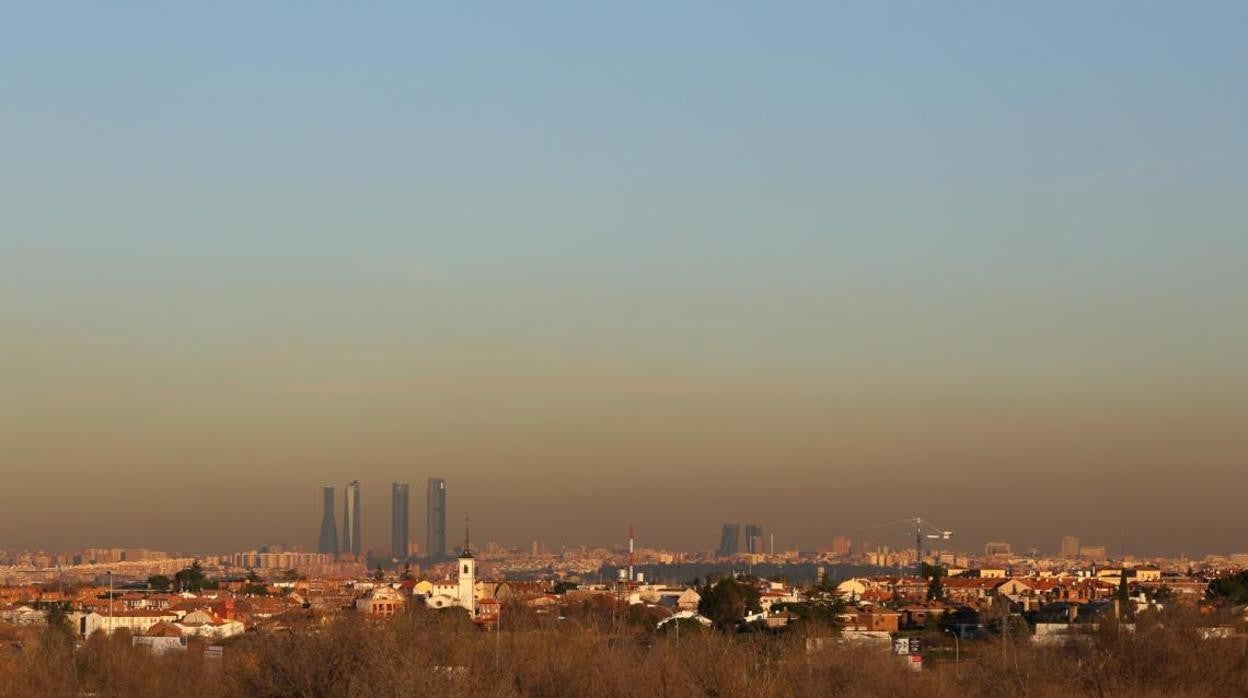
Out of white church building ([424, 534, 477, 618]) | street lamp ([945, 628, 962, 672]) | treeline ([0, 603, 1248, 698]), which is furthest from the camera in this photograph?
white church building ([424, 534, 477, 618])

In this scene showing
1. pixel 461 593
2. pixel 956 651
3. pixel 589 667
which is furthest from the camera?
pixel 461 593

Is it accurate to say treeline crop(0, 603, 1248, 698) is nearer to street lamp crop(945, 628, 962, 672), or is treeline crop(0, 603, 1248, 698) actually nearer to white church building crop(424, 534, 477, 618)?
street lamp crop(945, 628, 962, 672)

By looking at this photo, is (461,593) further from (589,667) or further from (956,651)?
(589,667)

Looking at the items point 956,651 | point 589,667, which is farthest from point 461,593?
point 589,667

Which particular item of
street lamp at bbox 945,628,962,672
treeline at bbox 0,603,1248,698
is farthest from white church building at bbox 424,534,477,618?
treeline at bbox 0,603,1248,698

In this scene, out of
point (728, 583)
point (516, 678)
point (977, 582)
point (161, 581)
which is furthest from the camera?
point (161, 581)

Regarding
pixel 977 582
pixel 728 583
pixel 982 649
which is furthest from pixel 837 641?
pixel 977 582

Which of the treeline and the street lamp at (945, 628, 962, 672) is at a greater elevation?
the treeline

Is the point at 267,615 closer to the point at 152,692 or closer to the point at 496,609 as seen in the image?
the point at 496,609
